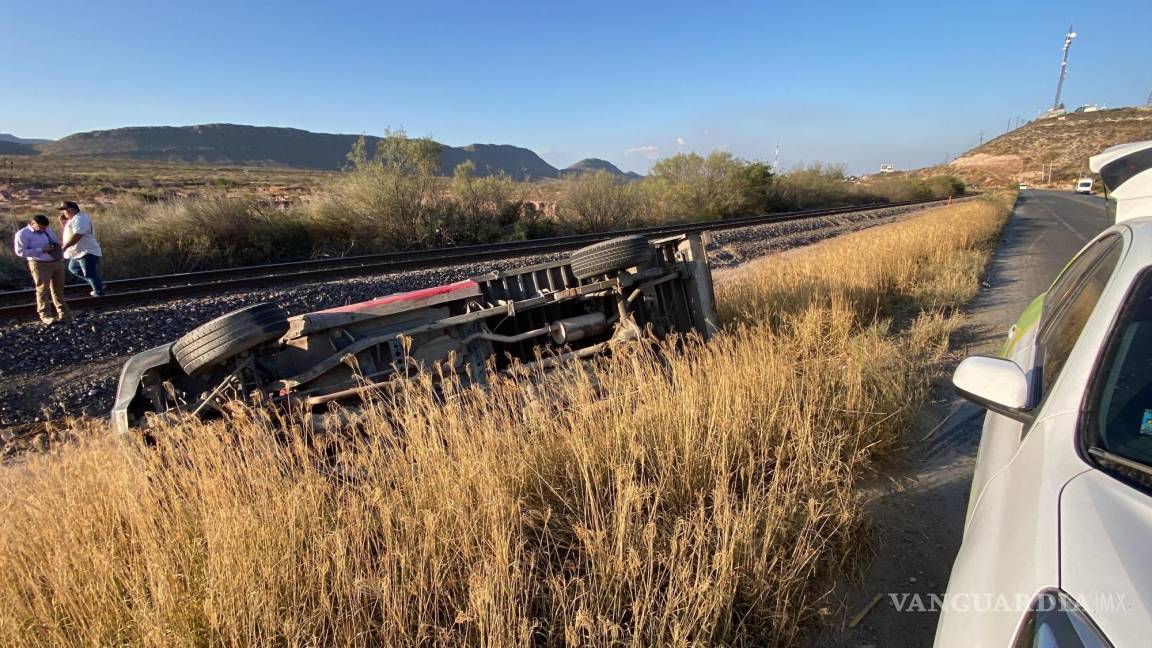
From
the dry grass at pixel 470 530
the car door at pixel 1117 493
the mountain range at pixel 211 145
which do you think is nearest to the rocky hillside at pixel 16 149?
the mountain range at pixel 211 145

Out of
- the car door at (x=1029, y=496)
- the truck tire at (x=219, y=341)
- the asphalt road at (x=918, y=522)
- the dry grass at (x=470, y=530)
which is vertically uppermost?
the truck tire at (x=219, y=341)

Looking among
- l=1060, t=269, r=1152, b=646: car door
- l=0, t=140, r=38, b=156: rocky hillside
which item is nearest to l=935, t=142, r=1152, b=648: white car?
l=1060, t=269, r=1152, b=646: car door

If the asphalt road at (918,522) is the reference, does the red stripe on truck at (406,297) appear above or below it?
above

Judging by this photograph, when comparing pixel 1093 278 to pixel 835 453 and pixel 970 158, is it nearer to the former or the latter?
pixel 835 453

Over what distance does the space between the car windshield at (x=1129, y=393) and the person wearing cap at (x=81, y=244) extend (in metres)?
12.7

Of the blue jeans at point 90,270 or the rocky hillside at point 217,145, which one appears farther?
the rocky hillside at point 217,145

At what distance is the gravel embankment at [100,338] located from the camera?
5613 millimetres

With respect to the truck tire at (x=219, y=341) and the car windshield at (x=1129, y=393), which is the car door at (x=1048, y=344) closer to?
the car windshield at (x=1129, y=393)

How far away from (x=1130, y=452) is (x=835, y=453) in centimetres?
174

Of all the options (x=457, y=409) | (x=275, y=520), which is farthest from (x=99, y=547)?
(x=457, y=409)

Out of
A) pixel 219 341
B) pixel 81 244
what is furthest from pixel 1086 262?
pixel 81 244

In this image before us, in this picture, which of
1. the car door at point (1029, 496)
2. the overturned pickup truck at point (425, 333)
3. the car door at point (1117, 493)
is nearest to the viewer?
the car door at point (1117, 493)

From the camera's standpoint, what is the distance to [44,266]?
771 cm

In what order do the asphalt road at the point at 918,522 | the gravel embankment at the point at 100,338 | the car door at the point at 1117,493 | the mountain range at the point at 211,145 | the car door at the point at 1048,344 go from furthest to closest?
the mountain range at the point at 211,145 → the gravel embankment at the point at 100,338 → the asphalt road at the point at 918,522 → the car door at the point at 1048,344 → the car door at the point at 1117,493
